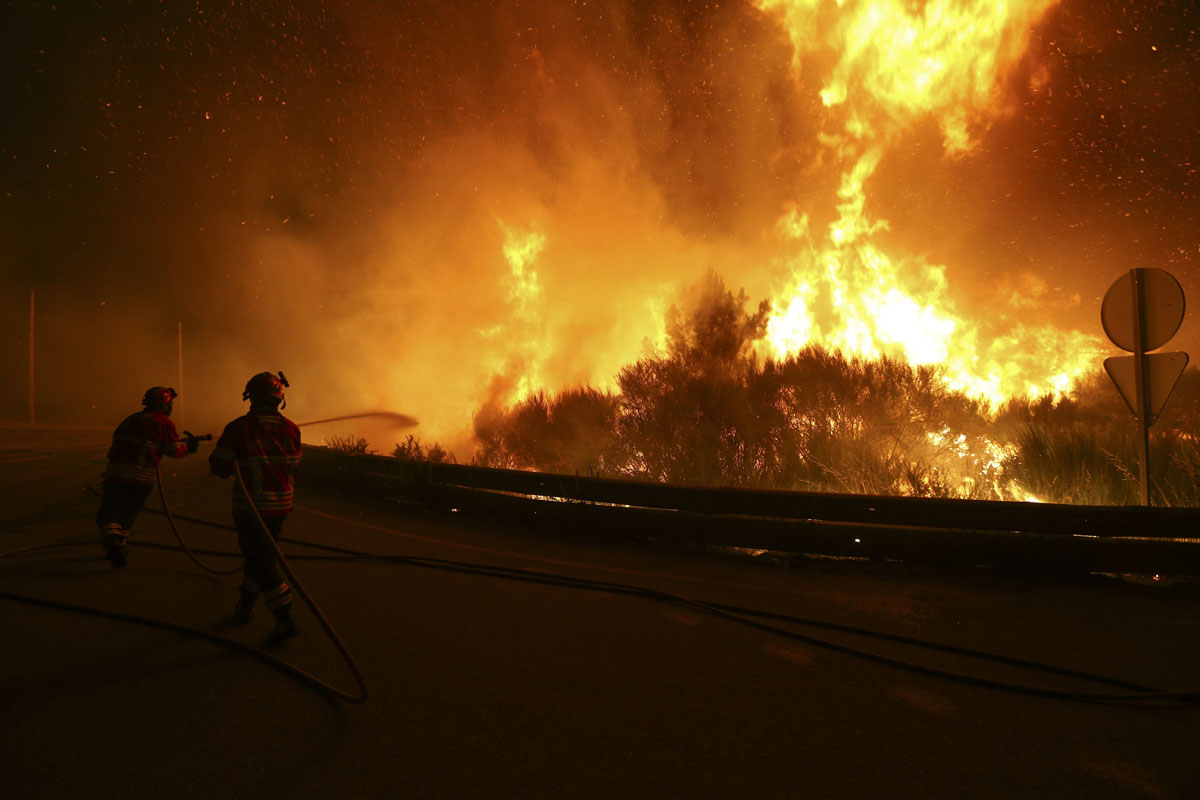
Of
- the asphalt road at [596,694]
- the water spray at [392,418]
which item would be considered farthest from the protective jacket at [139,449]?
the water spray at [392,418]

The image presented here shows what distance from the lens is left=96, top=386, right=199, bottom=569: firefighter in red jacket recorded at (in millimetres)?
6348

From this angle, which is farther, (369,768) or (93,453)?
(93,453)

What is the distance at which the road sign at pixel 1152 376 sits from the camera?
6227 millimetres

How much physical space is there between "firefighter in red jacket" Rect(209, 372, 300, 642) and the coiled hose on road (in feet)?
0.41

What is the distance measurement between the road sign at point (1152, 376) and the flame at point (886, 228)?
25.8 feet

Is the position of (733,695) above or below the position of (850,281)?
below

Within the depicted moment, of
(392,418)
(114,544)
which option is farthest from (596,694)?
(392,418)

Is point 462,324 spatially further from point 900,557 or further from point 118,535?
point 900,557

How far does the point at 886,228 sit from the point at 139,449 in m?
17.6

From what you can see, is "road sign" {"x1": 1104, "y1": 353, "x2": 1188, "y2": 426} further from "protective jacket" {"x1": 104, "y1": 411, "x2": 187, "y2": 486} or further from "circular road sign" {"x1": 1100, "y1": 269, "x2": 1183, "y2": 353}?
"protective jacket" {"x1": 104, "y1": 411, "x2": 187, "y2": 486}

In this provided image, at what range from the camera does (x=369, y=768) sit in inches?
111

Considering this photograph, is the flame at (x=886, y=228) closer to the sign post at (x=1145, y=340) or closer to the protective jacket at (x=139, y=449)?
the sign post at (x=1145, y=340)

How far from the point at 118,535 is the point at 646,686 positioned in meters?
5.44

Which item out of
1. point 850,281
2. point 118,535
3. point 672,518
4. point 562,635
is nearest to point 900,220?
point 850,281
